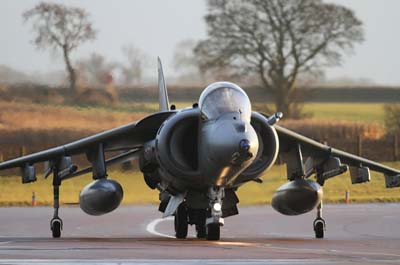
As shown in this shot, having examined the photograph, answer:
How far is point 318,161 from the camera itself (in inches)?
911

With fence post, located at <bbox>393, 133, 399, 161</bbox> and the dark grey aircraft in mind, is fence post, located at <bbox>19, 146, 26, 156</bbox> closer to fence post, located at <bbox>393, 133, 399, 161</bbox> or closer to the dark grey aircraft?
the dark grey aircraft

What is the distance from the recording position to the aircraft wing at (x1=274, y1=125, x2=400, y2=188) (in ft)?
73.6

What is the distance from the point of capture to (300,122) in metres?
38.1

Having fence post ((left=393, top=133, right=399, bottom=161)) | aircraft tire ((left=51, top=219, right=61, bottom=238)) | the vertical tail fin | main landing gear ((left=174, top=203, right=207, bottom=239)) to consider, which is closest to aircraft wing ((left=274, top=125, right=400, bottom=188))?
main landing gear ((left=174, top=203, right=207, bottom=239))

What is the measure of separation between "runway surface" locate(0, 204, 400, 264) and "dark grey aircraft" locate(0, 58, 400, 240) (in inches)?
25.3

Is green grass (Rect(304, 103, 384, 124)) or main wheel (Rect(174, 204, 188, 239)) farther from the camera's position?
green grass (Rect(304, 103, 384, 124))

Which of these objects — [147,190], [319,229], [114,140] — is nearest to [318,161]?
[319,229]

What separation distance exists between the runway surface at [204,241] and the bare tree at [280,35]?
6202 mm

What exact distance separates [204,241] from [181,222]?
2.07 metres

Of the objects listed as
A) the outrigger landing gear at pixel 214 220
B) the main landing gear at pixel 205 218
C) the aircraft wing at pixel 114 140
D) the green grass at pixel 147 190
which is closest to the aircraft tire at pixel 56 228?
the aircraft wing at pixel 114 140

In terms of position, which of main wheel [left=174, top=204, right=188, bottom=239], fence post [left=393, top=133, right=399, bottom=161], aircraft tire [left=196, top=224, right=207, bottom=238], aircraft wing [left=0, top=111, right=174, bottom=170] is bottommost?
aircraft tire [left=196, top=224, right=207, bottom=238]

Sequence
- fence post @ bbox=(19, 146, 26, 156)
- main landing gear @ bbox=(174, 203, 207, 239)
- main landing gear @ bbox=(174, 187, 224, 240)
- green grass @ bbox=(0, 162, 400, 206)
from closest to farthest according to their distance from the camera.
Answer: main landing gear @ bbox=(174, 187, 224, 240)
main landing gear @ bbox=(174, 203, 207, 239)
green grass @ bbox=(0, 162, 400, 206)
fence post @ bbox=(19, 146, 26, 156)

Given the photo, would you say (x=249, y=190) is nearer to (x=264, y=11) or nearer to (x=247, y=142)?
(x=264, y=11)

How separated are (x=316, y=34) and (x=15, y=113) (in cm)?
1403
